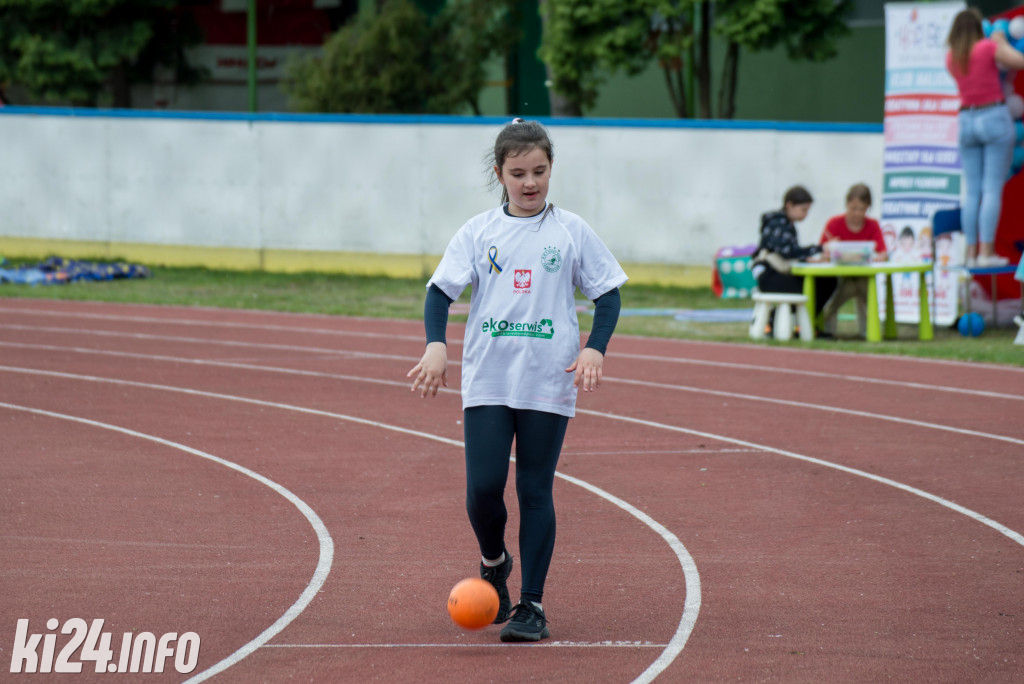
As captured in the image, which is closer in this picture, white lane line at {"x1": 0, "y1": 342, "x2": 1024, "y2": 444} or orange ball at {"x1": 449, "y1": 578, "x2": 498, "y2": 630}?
orange ball at {"x1": 449, "y1": 578, "x2": 498, "y2": 630}

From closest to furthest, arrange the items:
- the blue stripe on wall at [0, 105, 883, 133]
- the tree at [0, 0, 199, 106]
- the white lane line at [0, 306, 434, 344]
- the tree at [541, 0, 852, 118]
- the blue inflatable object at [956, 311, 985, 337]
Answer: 1. the blue inflatable object at [956, 311, 985, 337]
2. the white lane line at [0, 306, 434, 344]
3. the blue stripe on wall at [0, 105, 883, 133]
4. the tree at [541, 0, 852, 118]
5. the tree at [0, 0, 199, 106]

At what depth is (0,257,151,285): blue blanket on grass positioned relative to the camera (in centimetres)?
1917

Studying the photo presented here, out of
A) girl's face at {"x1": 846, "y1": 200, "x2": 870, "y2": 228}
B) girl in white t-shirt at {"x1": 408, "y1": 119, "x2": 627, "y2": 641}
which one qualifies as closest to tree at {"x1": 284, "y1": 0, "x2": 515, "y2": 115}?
girl's face at {"x1": 846, "y1": 200, "x2": 870, "y2": 228}

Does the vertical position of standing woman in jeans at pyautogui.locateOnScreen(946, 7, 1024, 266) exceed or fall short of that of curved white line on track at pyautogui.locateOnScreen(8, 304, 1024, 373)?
it exceeds it

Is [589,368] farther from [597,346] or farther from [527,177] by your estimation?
[527,177]

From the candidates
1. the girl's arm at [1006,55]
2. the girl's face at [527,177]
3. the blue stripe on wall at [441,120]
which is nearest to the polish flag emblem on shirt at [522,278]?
the girl's face at [527,177]

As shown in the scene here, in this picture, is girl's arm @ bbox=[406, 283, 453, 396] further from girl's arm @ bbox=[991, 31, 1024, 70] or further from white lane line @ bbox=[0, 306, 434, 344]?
girl's arm @ bbox=[991, 31, 1024, 70]

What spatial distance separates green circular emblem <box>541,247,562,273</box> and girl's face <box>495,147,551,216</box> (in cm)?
16

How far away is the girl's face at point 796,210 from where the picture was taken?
42.1 feet

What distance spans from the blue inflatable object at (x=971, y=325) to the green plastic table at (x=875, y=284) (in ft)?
1.04

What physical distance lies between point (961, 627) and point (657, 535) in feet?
5.64

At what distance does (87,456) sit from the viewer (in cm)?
826

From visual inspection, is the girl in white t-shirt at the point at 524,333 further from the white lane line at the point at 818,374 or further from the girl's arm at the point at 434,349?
the white lane line at the point at 818,374

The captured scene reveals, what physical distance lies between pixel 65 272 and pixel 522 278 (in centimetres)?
1616
